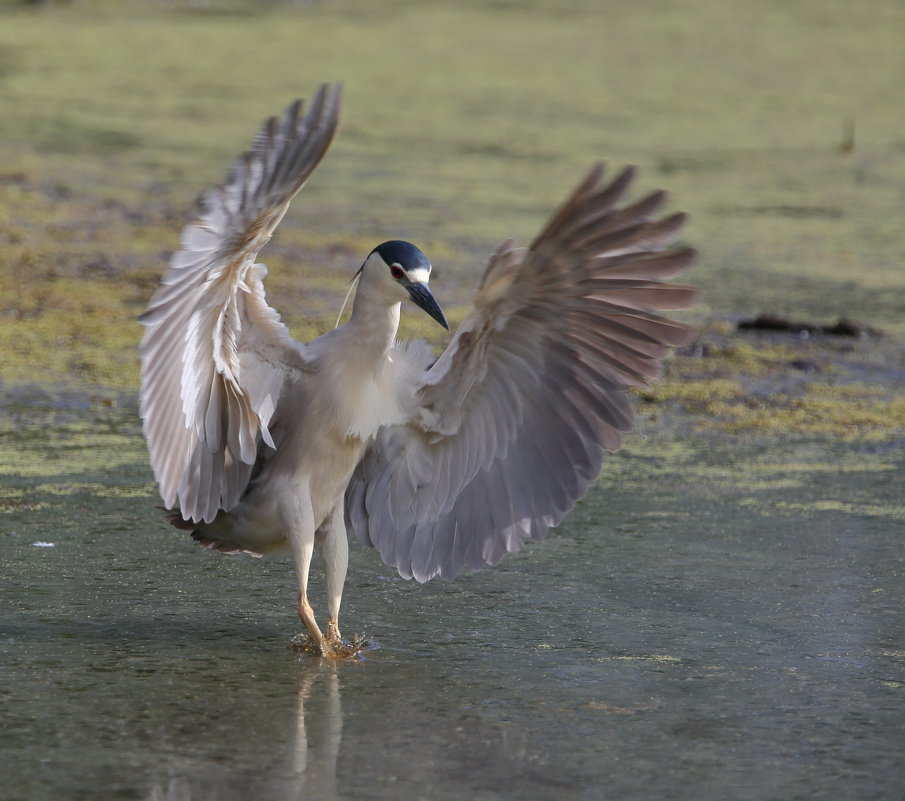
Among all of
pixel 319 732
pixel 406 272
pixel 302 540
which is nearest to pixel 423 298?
pixel 406 272

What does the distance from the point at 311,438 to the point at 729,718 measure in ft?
4.13

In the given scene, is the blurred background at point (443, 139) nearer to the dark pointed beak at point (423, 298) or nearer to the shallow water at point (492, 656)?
the shallow water at point (492, 656)

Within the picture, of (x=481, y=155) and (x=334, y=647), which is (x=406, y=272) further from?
(x=481, y=155)

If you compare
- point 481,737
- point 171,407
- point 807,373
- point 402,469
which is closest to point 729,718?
point 481,737

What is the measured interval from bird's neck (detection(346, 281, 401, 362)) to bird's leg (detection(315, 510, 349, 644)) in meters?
0.43

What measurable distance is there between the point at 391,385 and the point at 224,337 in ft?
1.69

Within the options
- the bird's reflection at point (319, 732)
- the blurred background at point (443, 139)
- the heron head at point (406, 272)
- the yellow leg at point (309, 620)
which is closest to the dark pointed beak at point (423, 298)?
the heron head at point (406, 272)

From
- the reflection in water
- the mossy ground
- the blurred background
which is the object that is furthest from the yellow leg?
the blurred background

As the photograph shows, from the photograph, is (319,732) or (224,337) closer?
(319,732)

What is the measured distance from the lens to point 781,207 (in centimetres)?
1003

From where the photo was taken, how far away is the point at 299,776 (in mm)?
3221

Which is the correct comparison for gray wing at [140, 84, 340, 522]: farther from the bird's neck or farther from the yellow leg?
the yellow leg

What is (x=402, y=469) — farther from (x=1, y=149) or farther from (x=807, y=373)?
(x=1, y=149)

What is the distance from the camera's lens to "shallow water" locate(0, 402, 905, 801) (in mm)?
3279
